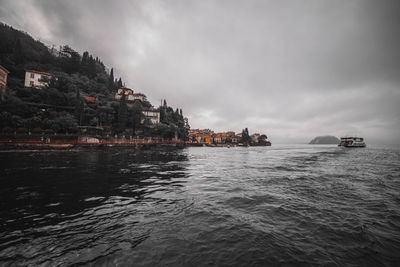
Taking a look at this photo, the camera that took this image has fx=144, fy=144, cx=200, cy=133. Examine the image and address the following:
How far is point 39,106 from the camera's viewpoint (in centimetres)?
5078

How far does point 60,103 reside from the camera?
178 feet

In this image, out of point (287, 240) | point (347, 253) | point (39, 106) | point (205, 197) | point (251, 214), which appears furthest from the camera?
point (39, 106)

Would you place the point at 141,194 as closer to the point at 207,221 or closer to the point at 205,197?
the point at 205,197

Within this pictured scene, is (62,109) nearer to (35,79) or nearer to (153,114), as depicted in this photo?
(35,79)

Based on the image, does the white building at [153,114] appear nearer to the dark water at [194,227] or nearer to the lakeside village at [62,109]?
the lakeside village at [62,109]

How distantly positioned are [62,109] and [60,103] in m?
2.49

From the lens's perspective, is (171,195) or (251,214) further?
(171,195)

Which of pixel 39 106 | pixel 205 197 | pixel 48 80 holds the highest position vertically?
pixel 48 80

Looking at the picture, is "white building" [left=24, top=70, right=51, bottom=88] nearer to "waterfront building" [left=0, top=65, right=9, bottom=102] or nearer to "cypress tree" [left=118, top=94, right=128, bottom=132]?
"waterfront building" [left=0, top=65, right=9, bottom=102]

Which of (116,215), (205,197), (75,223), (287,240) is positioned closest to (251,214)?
(287,240)

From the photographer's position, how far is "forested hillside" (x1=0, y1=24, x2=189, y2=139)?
1665 inches

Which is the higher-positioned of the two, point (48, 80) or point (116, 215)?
point (48, 80)

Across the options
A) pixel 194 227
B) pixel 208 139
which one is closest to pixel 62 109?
pixel 194 227

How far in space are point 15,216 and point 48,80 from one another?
84.9 meters
